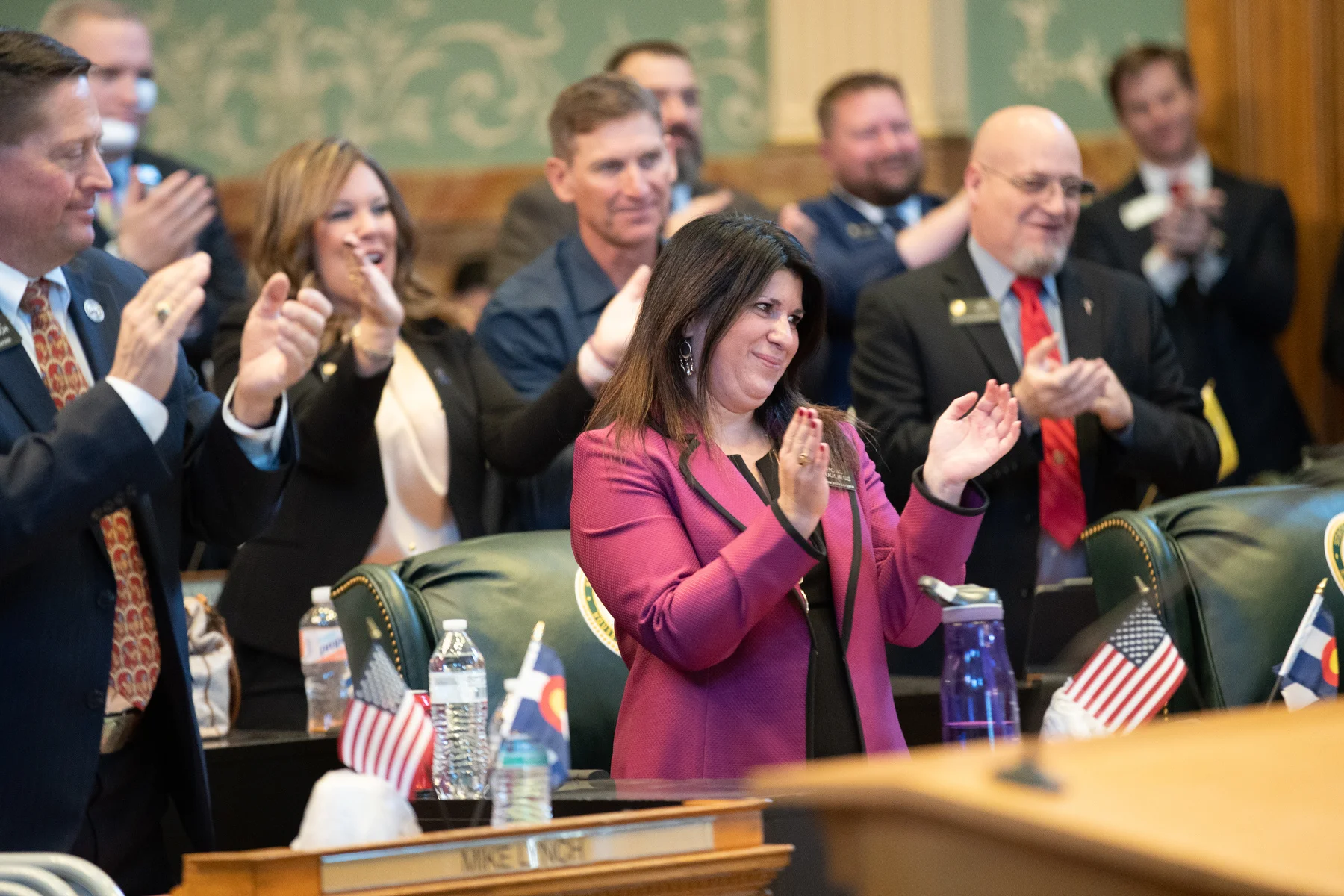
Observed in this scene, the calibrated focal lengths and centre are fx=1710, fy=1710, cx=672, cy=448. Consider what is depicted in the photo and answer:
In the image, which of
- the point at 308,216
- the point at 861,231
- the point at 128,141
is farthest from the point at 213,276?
the point at 861,231

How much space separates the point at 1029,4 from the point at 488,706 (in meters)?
4.10

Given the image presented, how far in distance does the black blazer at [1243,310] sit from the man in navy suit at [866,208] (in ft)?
1.90

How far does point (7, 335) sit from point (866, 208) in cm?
283

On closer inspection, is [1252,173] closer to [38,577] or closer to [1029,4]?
[1029,4]

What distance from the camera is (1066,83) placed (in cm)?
603

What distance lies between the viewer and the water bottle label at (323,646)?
3.26 metres

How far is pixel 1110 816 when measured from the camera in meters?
1.00

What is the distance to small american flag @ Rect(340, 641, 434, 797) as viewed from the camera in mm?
1885

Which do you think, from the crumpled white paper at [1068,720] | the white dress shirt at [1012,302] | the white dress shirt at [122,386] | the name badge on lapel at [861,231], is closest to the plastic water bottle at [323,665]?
the white dress shirt at [122,386]

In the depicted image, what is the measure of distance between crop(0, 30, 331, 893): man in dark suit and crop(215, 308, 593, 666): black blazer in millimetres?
752

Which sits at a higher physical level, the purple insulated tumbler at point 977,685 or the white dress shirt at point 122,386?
the white dress shirt at point 122,386

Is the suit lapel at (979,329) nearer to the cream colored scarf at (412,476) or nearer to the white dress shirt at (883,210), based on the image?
the white dress shirt at (883,210)

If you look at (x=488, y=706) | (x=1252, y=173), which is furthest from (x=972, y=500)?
(x=1252, y=173)

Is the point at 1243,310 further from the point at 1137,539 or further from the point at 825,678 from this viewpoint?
the point at 825,678
